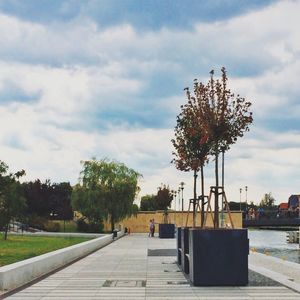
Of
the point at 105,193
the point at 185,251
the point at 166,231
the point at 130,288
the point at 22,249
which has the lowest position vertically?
the point at 130,288

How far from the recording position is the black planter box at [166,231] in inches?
2004

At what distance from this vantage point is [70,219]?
87188 mm

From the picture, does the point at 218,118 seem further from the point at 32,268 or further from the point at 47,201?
the point at 47,201

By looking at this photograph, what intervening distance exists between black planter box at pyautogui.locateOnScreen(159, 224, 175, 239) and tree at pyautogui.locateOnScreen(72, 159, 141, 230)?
1045 cm

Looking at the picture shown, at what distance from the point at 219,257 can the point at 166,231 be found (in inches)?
1477

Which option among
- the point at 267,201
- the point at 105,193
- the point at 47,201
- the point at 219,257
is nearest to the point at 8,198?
the point at 105,193

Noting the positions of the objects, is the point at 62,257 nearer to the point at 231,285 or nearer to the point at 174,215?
the point at 231,285

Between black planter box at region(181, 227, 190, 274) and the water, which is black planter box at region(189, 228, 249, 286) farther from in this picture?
the water

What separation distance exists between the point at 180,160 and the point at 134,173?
4188 centimetres

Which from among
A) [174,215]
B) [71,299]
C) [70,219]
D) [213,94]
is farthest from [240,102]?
[70,219]

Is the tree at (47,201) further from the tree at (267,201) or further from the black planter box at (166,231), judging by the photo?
the tree at (267,201)

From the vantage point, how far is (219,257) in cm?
1376

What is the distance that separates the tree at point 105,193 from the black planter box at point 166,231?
1045 cm

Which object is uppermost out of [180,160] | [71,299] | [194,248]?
[180,160]
